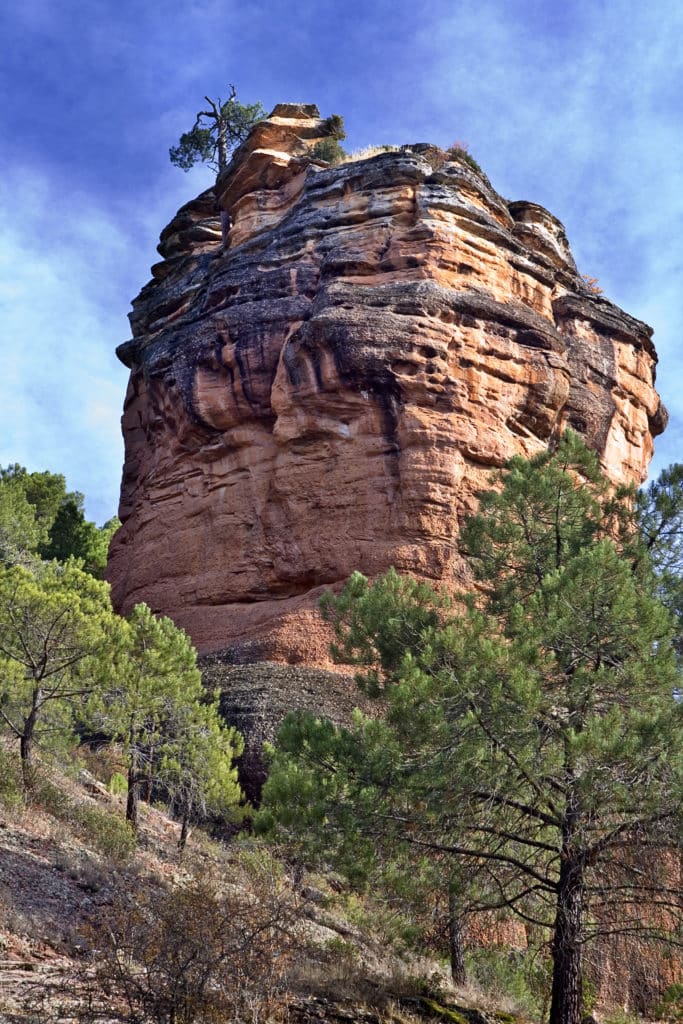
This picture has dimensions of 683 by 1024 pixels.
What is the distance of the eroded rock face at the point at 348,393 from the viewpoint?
26109mm

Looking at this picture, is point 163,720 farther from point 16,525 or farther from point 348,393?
point 16,525

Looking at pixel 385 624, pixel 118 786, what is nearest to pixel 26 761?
pixel 118 786

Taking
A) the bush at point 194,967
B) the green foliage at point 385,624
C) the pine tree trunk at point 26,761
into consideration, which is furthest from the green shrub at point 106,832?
the bush at point 194,967

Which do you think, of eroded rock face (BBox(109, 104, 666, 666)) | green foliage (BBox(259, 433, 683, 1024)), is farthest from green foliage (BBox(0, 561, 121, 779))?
green foliage (BBox(259, 433, 683, 1024))

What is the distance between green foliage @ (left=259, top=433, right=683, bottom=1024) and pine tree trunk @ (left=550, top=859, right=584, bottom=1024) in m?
0.02

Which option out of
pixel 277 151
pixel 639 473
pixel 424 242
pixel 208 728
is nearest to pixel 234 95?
pixel 277 151

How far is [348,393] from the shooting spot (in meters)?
27.1

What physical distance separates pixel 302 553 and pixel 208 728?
7732 millimetres

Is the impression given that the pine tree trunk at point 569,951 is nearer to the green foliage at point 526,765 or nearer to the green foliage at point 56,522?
the green foliage at point 526,765

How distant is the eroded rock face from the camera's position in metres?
26.1

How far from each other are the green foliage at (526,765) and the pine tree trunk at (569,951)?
0.06ft

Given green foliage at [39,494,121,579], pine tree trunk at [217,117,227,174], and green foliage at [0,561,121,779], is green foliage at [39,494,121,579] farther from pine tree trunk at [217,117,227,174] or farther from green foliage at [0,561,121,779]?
pine tree trunk at [217,117,227,174]

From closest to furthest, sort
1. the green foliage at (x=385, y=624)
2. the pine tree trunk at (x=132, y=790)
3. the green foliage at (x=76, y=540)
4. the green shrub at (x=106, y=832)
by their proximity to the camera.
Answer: the green foliage at (x=385, y=624), the green shrub at (x=106, y=832), the pine tree trunk at (x=132, y=790), the green foliage at (x=76, y=540)

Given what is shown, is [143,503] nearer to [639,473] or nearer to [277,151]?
[277,151]
